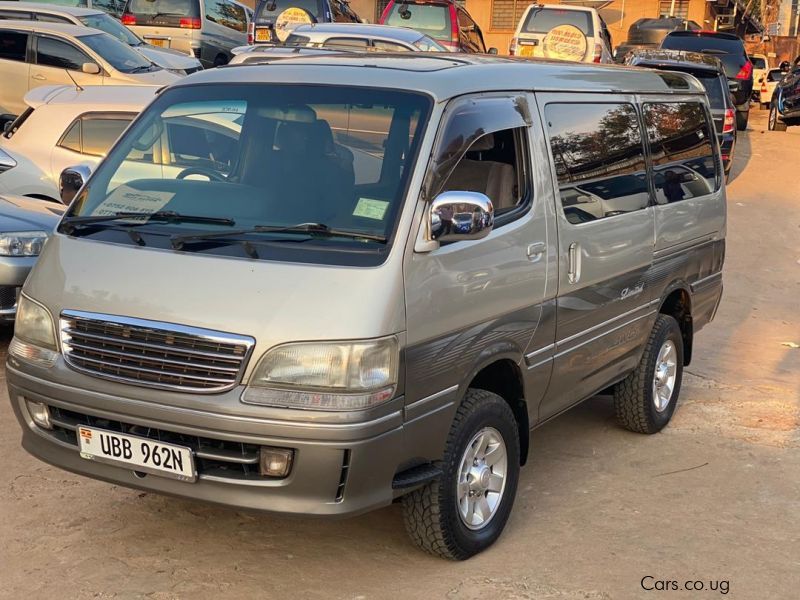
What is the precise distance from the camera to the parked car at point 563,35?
1911 centimetres

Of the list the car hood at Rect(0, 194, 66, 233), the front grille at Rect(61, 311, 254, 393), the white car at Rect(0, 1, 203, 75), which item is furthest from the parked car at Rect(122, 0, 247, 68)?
the front grille at Rect(61, 311, 254, 393)

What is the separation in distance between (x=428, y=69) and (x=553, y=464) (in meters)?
2.36

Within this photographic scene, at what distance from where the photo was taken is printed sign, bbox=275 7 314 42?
17.4m

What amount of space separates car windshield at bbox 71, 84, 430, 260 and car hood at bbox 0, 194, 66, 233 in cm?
244

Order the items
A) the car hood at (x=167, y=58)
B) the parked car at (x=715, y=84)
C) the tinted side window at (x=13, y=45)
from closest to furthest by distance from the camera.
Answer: the tinted side window at (x=13, y=45)
the car hood at (x=167, y=58)
the parked car at (x=715, y=84)

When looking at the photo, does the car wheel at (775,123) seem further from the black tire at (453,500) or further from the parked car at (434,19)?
the black tire at (453,500)

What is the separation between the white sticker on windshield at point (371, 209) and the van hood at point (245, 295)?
0.25 meters

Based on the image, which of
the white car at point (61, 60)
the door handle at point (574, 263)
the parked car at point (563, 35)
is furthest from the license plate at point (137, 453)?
the parked car at point (563, 35)

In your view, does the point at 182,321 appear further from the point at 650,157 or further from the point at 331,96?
the point at 650,157

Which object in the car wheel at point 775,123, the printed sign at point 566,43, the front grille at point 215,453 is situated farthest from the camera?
the car wheel at point 775,123

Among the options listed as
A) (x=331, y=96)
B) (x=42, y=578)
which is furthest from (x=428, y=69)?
(x=42, y=578)

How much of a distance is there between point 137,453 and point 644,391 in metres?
3.26

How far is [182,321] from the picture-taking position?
3715 mm

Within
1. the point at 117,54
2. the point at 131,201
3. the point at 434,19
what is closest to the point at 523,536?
the point at 131,201
